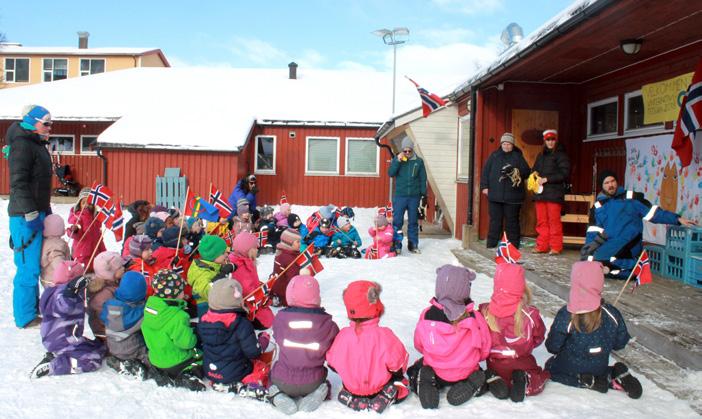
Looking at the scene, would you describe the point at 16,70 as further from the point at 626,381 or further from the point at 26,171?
the point at 626,381

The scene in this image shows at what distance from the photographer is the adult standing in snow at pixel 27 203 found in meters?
4.60

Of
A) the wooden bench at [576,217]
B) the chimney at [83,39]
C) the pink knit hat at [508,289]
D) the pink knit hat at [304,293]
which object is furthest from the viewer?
the chimney at [83,39]

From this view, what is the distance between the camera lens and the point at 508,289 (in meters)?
3.53

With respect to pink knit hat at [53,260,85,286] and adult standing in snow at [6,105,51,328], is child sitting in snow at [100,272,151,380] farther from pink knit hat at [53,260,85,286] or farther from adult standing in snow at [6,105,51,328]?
adult standing in snow at [6,105,51,328]

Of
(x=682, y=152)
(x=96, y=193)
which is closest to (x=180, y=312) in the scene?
(x=96, y=193)

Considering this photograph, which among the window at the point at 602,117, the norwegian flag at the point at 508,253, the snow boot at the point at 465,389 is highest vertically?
the window at the point at 602,117

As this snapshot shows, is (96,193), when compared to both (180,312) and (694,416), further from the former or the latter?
(694,416)

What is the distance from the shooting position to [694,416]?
10.0ft

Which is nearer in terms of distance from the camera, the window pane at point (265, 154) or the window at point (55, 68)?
the window pane at point (265, 154)

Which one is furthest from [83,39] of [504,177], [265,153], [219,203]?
[504,177]

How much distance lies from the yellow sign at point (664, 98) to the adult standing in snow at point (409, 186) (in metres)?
3.22

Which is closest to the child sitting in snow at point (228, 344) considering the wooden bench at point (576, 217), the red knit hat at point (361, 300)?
the red knit hat at point (361, 300)

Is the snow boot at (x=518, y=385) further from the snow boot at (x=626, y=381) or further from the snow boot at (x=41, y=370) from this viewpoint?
the snow boot at (x=41, y=370)

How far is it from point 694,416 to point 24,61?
32471mm
